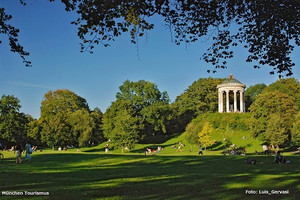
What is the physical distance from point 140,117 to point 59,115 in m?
16.5

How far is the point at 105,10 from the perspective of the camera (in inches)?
286

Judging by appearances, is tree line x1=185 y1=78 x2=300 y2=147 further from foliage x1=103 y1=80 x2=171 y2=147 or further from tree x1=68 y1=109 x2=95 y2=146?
tree x1=68 y1=109 x2=95 y2=146

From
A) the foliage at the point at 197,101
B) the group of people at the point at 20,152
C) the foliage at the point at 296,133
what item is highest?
the foliage at the point at 197,101

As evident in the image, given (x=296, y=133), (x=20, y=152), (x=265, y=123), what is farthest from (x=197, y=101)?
(x=20, y=152)

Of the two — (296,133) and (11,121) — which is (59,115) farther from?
(296,133)

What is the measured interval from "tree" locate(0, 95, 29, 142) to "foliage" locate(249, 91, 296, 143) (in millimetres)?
41849

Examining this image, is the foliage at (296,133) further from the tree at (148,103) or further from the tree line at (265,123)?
the tree at (148,103)

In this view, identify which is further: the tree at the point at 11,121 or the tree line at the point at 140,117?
the tree at the point at 11,121

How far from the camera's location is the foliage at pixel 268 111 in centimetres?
4210

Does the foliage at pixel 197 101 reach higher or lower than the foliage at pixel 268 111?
higher

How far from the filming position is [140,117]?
63594 mm

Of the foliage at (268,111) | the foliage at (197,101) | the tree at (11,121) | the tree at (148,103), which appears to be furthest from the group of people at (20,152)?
the foliage at (197,101)

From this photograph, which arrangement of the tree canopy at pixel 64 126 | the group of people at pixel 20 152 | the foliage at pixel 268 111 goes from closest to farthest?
the group of people at pixel 20 152 < the foliage at pixel 268 111 < the tree canopy at pixel 64 126

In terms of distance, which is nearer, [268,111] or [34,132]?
[268,111]
